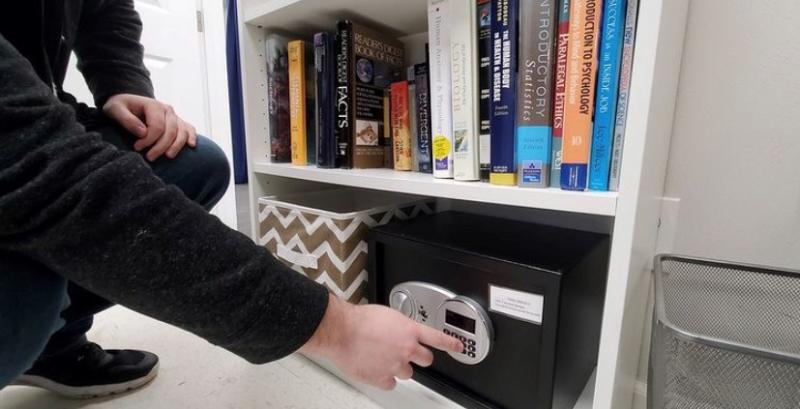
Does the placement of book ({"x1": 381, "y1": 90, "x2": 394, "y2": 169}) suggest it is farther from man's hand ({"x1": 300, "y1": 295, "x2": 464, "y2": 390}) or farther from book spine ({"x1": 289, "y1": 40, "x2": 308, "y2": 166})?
man's hand ({"x1": 300, "y1": 295, "x2": 464, "y2": 390})

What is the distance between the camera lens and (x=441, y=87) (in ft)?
1.95

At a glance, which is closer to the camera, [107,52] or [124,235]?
[124,235]

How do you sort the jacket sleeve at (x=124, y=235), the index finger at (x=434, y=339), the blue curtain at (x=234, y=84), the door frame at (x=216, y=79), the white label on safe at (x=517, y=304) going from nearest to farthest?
1. the jacket sleeve at (x=124, y=235)
2. the index finger at (x=434, y=339)
3. the white label on safe at (x=517, y=304)
4. the door frame at (x=216, y=79)
5. the blue curtain at (x=234, y=84)

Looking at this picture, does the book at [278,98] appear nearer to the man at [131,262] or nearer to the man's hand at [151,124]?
the man's hand at [151,124]

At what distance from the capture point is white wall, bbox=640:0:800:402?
0.54 metres

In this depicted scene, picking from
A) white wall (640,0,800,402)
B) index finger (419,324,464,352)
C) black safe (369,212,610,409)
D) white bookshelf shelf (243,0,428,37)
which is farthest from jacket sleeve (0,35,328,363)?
white wall (640,0,800,402)

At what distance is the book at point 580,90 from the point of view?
445mm

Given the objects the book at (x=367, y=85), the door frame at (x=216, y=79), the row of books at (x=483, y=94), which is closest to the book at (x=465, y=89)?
the row of books at (x=483, y=94)

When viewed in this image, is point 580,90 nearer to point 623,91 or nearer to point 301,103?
point 623,91

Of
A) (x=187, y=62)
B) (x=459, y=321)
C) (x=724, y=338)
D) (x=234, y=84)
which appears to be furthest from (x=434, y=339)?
(x=234, y=84)

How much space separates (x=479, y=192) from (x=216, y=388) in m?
0.58

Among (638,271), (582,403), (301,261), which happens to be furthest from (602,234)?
(301,261)

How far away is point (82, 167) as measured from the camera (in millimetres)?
271

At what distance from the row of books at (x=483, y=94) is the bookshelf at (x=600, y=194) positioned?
0.03 metres
